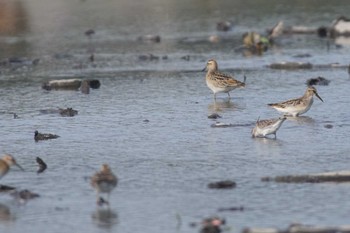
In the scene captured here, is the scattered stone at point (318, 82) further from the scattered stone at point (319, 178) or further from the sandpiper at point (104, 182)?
the sandpiper at point (104, 182)

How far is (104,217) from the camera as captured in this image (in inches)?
542

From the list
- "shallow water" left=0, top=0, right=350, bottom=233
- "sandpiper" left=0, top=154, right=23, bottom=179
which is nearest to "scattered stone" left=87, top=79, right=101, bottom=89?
"shallow water" left=0, top=0, right=350, bottom=233

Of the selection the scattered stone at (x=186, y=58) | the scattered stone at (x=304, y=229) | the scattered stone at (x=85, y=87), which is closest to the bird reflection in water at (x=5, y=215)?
the scattered stone at (x=304, y=229)

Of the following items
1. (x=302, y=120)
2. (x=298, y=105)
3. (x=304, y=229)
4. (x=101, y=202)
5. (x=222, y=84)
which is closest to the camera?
(x=304, y=229)

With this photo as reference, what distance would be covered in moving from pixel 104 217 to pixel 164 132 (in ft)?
18.6

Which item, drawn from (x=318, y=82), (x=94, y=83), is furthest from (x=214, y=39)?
(x=318, y=82)

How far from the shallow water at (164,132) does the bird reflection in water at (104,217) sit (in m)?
0.03

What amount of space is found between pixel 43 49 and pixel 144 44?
2.93m

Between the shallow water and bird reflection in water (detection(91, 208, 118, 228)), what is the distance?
0.03 metres

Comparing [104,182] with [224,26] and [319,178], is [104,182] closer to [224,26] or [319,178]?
[319,178]

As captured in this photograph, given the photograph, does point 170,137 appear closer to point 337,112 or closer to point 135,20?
point 337,112

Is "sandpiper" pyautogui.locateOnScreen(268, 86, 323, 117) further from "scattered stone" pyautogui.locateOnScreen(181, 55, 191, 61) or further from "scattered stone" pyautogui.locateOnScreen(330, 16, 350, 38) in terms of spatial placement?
"scattered stone" pyautogui.locateOnScreen(330, 16, 350, 38)

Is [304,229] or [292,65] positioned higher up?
[292,65]

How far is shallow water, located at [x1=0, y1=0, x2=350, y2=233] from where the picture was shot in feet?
45.7
